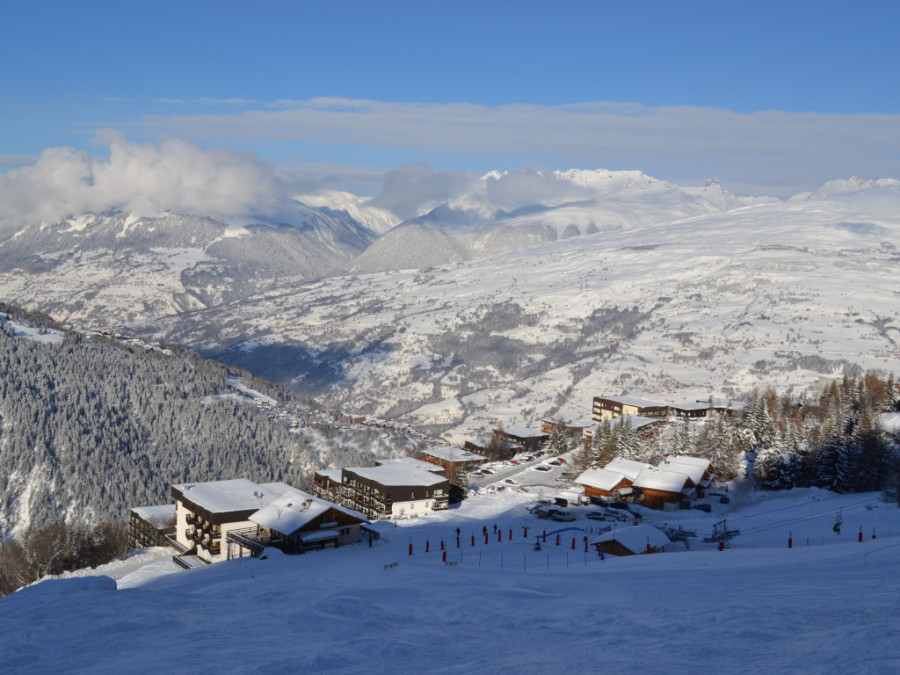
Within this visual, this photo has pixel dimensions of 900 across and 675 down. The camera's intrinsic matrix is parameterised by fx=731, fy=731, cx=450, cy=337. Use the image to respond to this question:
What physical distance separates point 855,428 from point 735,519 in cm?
1745

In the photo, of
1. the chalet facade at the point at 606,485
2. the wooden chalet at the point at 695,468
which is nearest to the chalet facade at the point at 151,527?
the chalet facade at the point at 606,485

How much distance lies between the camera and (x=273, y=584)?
27.2 m

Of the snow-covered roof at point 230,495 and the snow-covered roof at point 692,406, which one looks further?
the snow-covered roof at point 692,406

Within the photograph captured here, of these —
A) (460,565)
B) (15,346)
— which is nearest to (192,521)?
(460,565)

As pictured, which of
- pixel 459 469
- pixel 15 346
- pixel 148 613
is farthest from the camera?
pixel 15 346

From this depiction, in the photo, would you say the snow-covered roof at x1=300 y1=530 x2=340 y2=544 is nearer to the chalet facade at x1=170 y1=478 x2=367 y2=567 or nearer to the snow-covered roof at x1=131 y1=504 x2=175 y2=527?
the chalet facade at x1=170 y1=478 x2=367 y2=567

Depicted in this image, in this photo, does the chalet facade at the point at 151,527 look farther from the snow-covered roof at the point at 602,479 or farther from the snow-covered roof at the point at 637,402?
the snow-covered roof at the point at 637,402

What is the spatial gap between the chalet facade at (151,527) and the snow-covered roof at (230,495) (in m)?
5.41

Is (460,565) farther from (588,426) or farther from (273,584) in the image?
(588,426)

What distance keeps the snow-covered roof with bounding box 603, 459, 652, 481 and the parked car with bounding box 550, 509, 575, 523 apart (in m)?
11.5

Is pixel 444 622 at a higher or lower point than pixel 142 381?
lower

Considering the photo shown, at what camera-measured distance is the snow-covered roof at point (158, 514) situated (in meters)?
69.9

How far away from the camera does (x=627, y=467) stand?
67625mm

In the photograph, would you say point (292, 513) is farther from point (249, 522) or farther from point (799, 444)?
point (799, 444)
